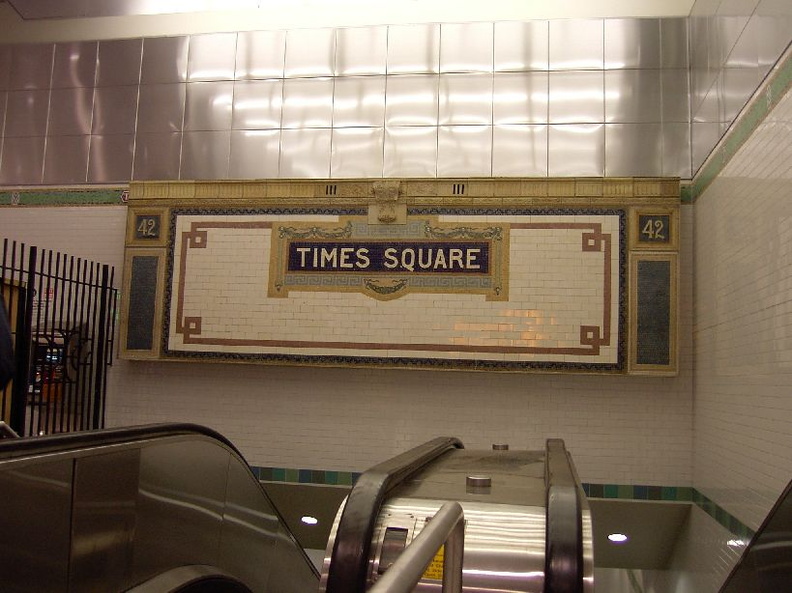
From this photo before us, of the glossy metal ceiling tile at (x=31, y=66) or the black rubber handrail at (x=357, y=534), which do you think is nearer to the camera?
the black rubber handrail at (x=357, y=534)

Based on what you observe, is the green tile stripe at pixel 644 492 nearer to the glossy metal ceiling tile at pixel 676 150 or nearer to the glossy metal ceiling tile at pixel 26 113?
the glossy metal ceiling tile at pixel 676 150

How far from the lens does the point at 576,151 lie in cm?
670

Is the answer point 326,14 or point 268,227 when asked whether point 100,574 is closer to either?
point 268,227

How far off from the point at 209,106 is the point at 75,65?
148 cm

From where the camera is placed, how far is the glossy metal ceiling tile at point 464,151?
6.81m

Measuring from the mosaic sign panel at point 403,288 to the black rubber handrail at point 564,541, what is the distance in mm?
4026

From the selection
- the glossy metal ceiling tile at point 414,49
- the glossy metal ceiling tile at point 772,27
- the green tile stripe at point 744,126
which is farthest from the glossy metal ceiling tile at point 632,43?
the glossy metal ceiling tile at point 772,27

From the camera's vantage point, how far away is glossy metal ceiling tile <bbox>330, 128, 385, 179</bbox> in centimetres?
695

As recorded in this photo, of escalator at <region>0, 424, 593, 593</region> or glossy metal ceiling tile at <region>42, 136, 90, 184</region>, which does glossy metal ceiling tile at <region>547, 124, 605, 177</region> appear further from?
glossy metal ceiling tile at <region>42, 136, 90, 184</region>

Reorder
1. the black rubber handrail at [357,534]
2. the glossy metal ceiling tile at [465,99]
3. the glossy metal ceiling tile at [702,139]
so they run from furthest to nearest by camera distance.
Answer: the glossy metal ceiling tile at [465,99]
the glossy metal ceiling tile at [702,139]
the black rubber handrail at [357,534]

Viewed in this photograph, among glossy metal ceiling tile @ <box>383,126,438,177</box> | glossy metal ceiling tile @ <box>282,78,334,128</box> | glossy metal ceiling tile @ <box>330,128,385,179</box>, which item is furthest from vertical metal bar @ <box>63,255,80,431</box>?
glossy metal ceiling tile @ <box>383,126,438,177</box>

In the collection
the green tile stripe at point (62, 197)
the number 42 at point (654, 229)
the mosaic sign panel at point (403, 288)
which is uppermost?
the green tile stripe at point (62, 197)

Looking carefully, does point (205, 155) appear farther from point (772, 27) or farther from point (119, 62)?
point (772, 27)

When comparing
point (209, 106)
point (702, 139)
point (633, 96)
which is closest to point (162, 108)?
point (209, 106)
